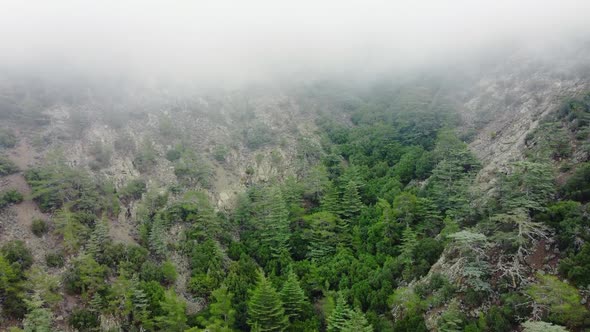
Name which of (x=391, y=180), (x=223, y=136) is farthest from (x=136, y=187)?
(x=391, y=180)

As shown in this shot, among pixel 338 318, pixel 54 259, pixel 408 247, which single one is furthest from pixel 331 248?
pixel 54 259

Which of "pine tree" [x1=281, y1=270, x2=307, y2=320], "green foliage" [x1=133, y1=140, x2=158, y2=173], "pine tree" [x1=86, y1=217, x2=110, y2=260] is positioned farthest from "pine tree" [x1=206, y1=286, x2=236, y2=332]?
"green foliage" [x1=133, y1=140, x2=158, y2=173]

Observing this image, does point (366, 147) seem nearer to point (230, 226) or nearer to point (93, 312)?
point (230, 226)

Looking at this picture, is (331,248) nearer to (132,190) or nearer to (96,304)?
(96,304)

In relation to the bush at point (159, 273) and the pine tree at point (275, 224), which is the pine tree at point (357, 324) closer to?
the pine tree at point (275, 224)

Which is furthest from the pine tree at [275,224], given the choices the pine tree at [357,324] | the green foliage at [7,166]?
the green foliage at [7,166]
